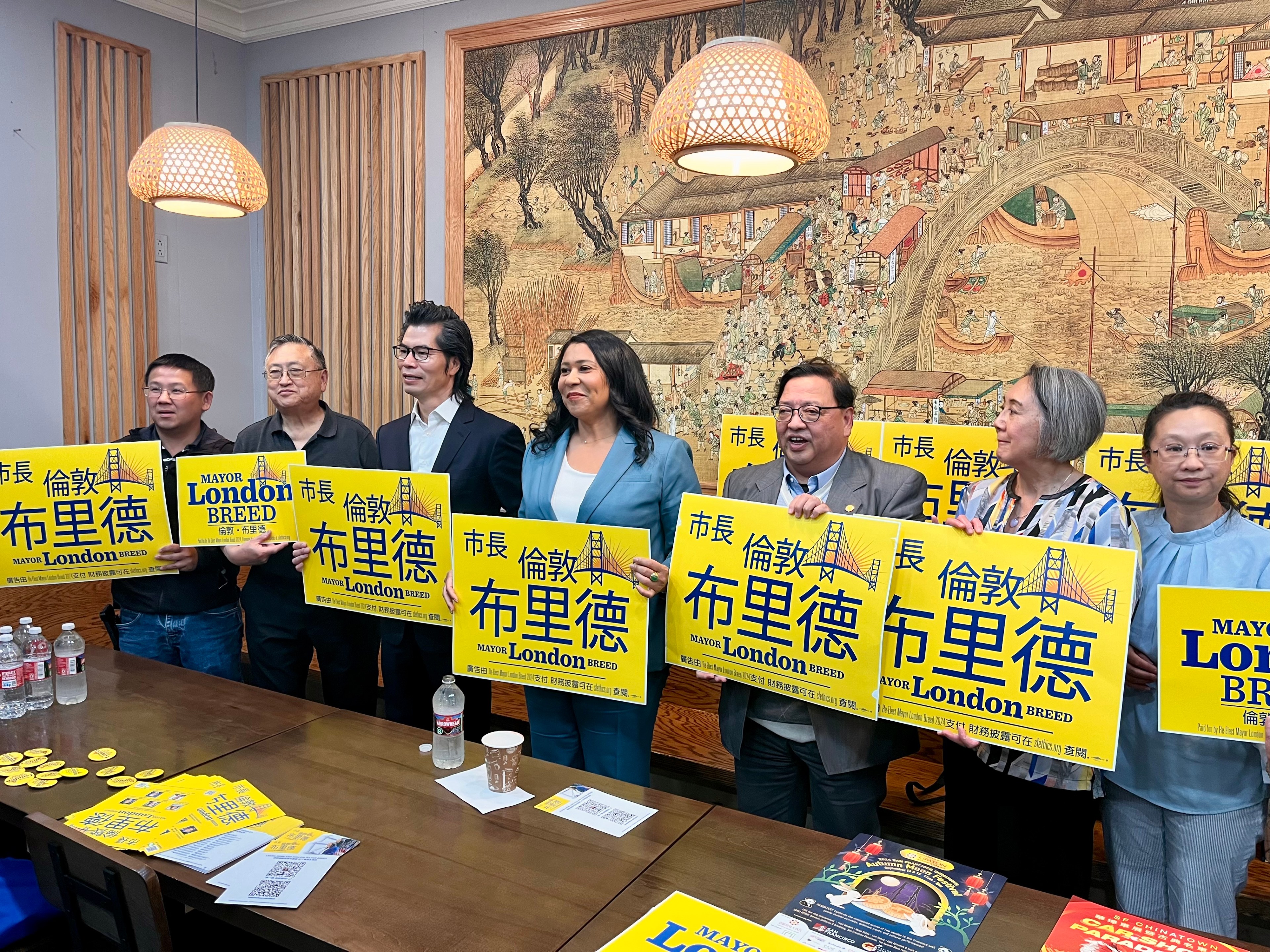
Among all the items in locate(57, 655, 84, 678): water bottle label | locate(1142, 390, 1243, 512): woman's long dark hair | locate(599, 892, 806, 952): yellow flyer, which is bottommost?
locate(599, 892, 806, 952): yellow flyer

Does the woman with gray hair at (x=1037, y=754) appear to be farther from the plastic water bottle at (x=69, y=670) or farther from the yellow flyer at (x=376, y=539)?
the plastic water bottle at (x=69, y=670)

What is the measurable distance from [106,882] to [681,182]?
380cm

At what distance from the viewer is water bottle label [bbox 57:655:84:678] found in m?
2.22

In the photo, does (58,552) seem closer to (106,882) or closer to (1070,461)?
(106,882)

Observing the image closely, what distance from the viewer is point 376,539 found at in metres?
2.56

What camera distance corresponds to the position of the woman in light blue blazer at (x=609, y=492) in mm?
2303

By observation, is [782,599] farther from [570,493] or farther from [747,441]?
[747,441]

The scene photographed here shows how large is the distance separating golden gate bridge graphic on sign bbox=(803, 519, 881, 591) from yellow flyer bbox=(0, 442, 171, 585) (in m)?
2.07

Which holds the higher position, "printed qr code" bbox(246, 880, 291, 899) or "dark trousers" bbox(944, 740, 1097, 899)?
"printed qr code" bbox(246, 880, 291, 899)

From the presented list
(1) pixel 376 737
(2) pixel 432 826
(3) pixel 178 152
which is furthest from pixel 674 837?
(3) pixel 178 152

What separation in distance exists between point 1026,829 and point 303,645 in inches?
86.3

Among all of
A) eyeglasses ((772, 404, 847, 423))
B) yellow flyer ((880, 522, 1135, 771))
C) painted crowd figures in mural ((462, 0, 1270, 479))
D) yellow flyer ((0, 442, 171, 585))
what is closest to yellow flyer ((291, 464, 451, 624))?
yellow flyer ((0, 442, 171, 585))

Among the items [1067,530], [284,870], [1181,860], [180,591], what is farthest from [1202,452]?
[180,591]

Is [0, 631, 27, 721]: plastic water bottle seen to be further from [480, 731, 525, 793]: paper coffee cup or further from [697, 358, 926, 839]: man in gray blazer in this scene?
[697, 358, 926, 839]: man in gray blazer
